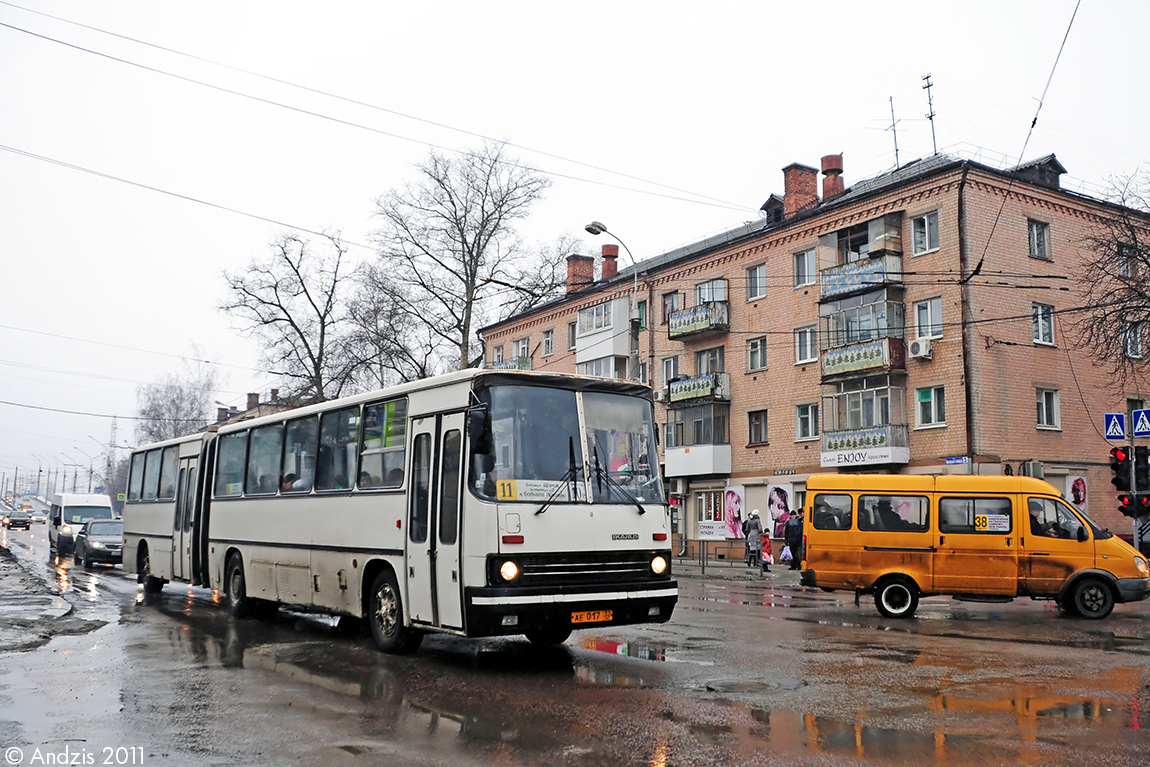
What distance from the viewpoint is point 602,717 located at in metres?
7.82

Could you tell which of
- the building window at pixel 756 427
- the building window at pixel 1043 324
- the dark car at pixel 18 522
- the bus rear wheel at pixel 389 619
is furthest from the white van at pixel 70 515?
the dark car at pixel 18 522

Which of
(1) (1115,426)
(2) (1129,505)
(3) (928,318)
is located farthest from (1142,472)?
(3) (928,318)

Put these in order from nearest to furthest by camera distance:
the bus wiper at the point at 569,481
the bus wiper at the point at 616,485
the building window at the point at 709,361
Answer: the bus wiper at the point at 569,481 < the bus wiper at the point at 616,485 < the building window at the point at 709,361

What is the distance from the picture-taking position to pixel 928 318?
34281 mm

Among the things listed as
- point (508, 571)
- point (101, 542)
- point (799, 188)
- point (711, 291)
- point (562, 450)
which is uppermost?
point (799, 188)

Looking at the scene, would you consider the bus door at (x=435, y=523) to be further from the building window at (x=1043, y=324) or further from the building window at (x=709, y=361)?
the building window at (x=709, y=361)

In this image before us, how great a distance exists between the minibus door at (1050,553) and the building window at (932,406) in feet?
58.3

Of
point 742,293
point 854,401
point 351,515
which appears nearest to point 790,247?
point 742,293

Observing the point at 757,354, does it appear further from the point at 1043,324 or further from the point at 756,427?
the point at 1043,324

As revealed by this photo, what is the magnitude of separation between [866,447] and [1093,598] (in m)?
19.4

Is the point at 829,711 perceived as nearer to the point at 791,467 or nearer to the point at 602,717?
the point at 602,717

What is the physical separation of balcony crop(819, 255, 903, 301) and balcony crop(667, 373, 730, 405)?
6389 mm

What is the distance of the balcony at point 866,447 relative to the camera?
3438 cm

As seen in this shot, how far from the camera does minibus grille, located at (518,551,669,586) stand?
32.8 ft
